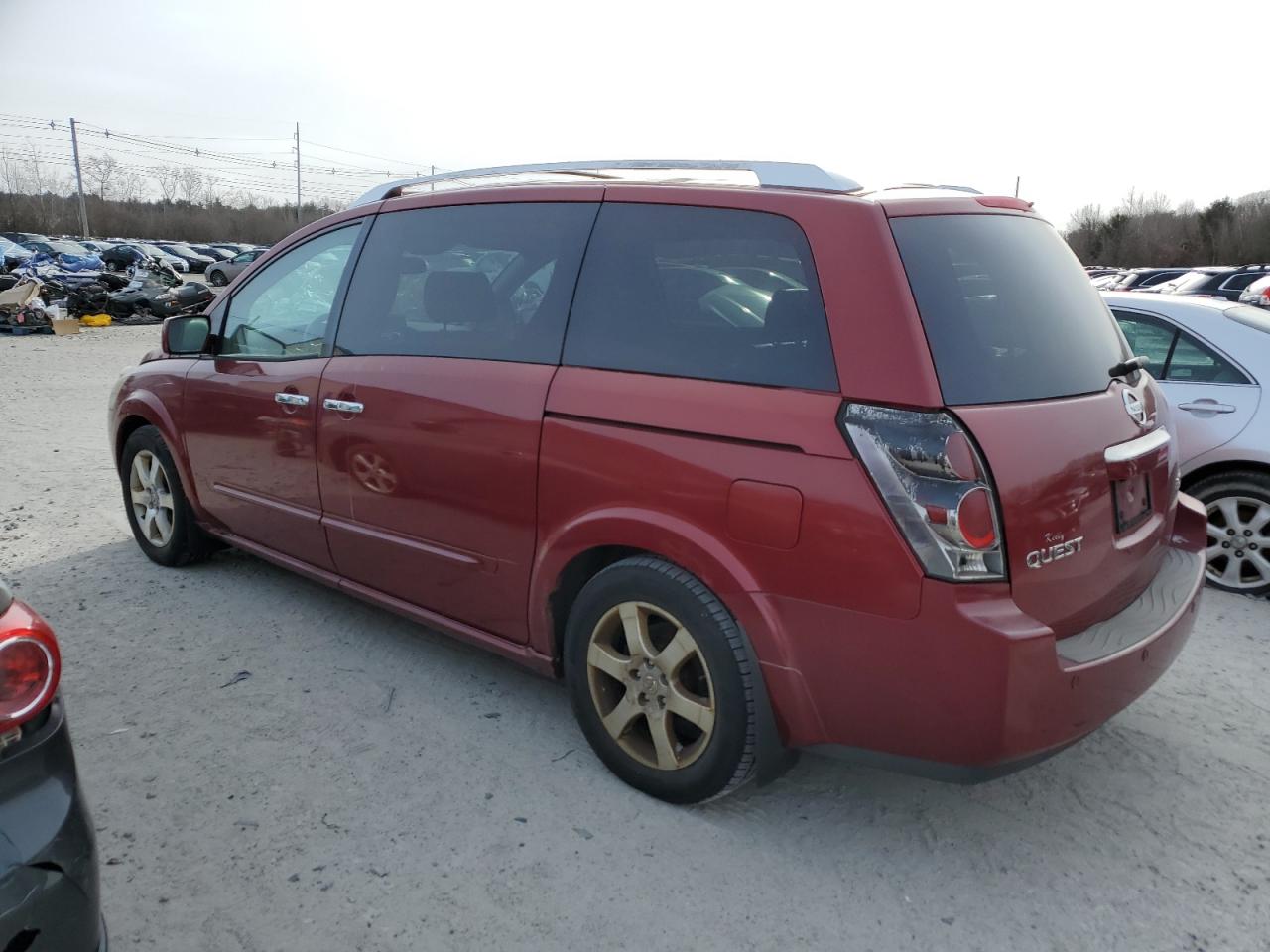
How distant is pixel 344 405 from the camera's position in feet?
12.1

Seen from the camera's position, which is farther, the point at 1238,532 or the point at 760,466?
the point at 1238,532

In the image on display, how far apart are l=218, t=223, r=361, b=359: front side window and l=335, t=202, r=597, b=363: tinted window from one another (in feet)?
0.62

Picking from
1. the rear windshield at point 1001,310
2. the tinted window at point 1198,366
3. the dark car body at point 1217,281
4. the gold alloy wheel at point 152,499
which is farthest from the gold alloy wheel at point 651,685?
the dark car body at point 1217,281

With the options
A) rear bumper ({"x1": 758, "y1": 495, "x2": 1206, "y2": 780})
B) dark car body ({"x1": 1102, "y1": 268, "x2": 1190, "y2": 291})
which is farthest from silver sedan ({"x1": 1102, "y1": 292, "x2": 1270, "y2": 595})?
dark car body ({"x1": 1102, "y1": 268, "x2": 1190, "y2": 291})

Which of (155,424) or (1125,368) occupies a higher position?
(1125,368)

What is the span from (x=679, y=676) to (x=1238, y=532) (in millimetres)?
3571

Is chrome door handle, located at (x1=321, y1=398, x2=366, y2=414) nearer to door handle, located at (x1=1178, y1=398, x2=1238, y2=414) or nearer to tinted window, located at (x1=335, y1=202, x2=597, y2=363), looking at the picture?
tinted window, located at (x1=335, y1=202, x2=597, y2=363)

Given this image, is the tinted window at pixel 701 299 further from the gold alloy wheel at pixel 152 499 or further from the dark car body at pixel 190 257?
the dark car body at pixel 190 257

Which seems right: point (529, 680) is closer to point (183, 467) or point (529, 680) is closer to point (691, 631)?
point (691, 631)

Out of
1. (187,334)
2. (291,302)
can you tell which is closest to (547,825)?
(291,302)

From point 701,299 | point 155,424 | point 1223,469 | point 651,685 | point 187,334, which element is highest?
point 701,299

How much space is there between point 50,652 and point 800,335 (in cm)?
190

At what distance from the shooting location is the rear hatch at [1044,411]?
2381 mm

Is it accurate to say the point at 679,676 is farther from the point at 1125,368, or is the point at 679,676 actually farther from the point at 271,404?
the point at 271,404
